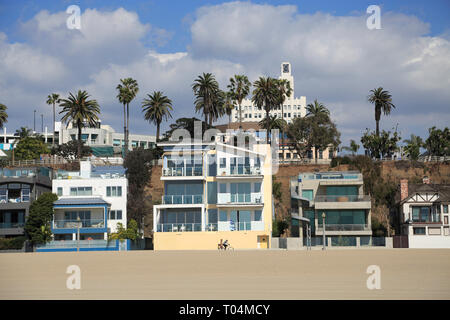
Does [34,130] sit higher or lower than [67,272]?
higher

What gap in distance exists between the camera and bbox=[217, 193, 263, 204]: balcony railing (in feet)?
204

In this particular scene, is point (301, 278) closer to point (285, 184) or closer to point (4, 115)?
point (285, 184)

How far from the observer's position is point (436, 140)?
319 ft

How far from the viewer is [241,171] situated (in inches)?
2486

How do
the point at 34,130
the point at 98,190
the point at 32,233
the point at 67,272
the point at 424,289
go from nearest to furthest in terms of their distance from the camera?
1. the point at 424,289
2. the point at 67,272
3. the point at 32,233
4. the point at 98,190
5. the point at 34,130

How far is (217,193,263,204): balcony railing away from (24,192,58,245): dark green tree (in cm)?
1670

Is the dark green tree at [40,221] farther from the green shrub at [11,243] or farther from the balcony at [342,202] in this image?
the balcony at [342,202]

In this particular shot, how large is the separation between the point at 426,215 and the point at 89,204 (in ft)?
113

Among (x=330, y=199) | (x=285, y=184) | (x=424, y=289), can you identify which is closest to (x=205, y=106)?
(x=285, y=184)

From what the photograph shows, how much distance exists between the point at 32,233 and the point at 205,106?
40.4m

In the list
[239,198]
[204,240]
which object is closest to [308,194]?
[239,198]

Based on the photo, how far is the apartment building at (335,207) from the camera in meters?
64.8

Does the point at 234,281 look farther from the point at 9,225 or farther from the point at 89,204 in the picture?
the point at 9,225

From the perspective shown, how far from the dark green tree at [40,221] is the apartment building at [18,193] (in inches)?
106
